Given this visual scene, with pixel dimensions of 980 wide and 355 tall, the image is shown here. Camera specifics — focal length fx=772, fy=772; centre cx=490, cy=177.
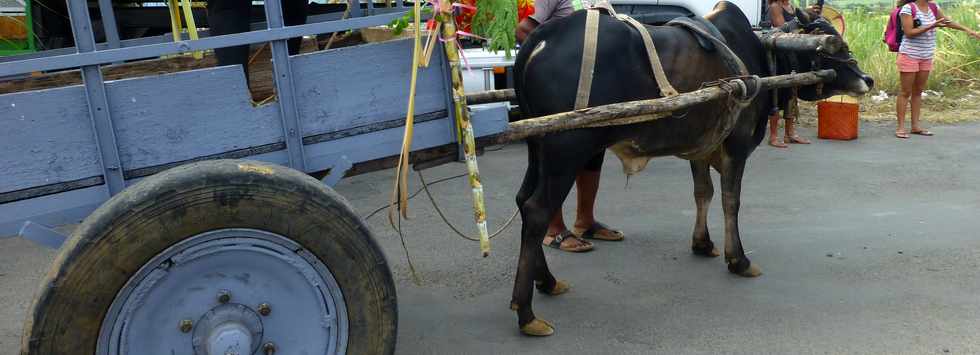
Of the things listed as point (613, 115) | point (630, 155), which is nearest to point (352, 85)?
point (613, 115)

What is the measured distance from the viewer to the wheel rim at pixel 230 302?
7.90 ft

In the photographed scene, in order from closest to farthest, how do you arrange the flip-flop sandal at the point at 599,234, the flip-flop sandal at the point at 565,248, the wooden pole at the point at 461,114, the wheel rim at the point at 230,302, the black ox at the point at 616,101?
the wheel rim at the point at 230,302 → the wooden pole at the point at 461,114 → the black ox at the point at 616,101 → the flip-flop sandal at the point at 565,248 → the flip-flop sandal at the point at 599,234

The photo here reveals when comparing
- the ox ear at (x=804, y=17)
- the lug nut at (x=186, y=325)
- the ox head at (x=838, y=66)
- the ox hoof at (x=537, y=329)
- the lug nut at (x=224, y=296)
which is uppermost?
the ox ear at (x=804, y=17)

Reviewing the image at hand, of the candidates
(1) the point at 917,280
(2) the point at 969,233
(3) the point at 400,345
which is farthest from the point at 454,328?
(2) the point at 969,233

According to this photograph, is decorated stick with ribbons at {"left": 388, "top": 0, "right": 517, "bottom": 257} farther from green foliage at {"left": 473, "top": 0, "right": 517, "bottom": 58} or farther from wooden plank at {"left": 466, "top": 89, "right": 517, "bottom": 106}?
wooden plank at {"left": 466, "top": 89, "right": 517, "bottom": 106}

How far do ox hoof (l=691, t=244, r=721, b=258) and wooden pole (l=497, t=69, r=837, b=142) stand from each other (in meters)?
1.30

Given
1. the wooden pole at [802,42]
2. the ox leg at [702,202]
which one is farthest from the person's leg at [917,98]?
the ox leg at [702,202]

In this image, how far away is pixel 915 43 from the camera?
26.9 ft

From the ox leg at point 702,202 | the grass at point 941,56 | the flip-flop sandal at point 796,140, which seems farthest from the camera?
the grass at point 941,56

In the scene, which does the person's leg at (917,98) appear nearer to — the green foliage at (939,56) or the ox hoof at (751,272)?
the green foliage at (939,56)

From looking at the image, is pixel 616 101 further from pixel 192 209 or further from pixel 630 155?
pixel 192 209

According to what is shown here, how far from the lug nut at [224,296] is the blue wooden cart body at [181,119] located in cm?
48

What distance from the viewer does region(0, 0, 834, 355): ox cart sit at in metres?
2.31

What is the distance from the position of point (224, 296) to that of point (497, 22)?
1.56 meters
